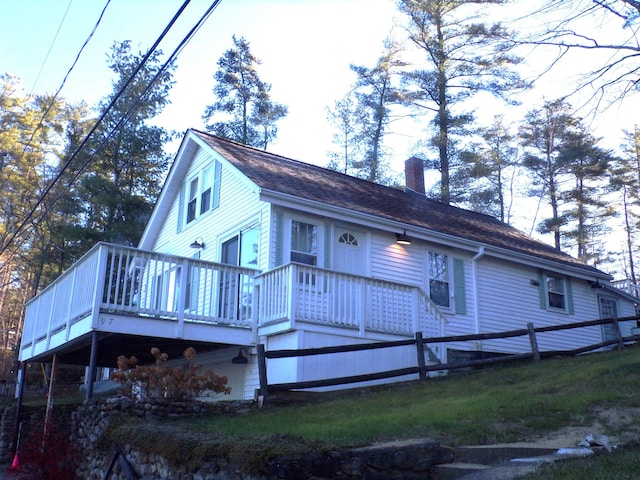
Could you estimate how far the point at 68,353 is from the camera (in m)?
15.1

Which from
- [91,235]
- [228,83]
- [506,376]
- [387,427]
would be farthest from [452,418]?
[228,83]

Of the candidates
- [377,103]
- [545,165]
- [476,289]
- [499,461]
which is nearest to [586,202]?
[545,165]

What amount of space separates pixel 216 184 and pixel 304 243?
384 centimetres

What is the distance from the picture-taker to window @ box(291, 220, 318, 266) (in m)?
13.8

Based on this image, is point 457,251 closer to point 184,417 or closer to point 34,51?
A: point 184,417

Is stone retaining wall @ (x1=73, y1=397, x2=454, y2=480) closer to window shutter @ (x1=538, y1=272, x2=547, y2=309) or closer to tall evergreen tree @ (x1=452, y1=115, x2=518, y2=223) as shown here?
window shutter @ (x1=538, y1=272, x2=547, y2=309)

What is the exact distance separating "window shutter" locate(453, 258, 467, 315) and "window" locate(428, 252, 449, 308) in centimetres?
23

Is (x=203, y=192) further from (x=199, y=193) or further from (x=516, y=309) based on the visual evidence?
(x=516, y=309)

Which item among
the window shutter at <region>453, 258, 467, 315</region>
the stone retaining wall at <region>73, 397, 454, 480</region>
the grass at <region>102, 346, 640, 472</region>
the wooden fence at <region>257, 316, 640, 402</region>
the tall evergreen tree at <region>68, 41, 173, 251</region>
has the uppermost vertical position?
the tall evergreen tree at <region>68, 41, 173, 251</region>

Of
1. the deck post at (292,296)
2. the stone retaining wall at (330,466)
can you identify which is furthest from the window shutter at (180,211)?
the stone retaining wall at (330,466)

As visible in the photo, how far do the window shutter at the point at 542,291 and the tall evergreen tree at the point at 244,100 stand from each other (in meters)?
21.7

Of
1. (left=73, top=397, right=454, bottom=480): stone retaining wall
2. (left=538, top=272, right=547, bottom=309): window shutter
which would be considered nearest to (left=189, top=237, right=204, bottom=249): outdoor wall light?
(left=73, top=397, right=454, bottom=480): stone retaining wall

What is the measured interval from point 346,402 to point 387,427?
2.76m

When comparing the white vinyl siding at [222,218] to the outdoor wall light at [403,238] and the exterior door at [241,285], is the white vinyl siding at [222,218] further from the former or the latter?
the outdoor wall light at [403,238]
